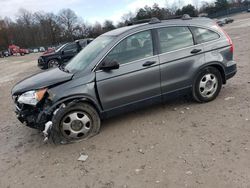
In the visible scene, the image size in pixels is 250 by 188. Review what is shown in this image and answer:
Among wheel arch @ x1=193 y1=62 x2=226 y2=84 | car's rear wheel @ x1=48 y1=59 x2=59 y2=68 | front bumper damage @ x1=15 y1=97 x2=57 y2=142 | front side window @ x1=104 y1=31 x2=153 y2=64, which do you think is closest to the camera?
front bumper damage @ x1=15 y1=97 x2=57 y2=142

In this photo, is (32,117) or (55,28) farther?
(55,28)

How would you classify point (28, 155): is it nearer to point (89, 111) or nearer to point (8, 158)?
point (8, 158)

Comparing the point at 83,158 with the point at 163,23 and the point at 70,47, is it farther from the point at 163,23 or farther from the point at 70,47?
the point at 70,47

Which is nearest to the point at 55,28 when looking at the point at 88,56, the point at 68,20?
the point at 68,20

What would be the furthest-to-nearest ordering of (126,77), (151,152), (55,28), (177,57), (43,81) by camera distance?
(55,28)
(177,57)
(126,77)
(43,81)
(151,152)

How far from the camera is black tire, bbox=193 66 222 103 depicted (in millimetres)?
5352

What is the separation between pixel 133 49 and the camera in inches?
189

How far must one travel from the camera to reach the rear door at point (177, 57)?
4.99 metres

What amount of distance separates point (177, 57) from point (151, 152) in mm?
2049

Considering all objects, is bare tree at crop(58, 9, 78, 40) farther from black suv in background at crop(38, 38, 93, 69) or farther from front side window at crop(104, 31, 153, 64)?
front side window at crop(104, 31, 153, 64)

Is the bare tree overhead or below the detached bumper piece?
overhead

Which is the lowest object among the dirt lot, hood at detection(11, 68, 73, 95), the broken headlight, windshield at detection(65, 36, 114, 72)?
the dirt lot

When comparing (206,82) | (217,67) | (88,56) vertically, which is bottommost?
(206,82)

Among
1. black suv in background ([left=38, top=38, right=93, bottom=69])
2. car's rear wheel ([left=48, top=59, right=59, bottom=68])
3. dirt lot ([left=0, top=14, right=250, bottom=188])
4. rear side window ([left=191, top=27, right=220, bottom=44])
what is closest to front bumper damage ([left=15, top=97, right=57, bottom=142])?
dirt lot ([left=0, top=14, right=250, bottom=188])
